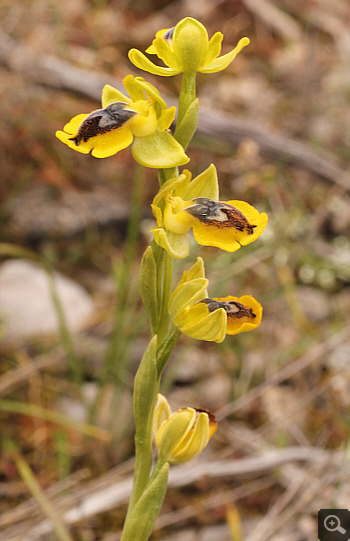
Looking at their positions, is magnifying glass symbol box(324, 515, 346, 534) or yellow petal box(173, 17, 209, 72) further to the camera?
magnifying glass symbol box(324, 515, 346, 534)

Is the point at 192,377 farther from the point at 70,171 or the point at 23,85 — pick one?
the point at 23,85

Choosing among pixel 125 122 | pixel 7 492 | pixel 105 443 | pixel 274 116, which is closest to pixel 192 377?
pixel 105 443

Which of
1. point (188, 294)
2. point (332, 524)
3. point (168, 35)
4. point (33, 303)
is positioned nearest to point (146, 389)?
point (188, 294)

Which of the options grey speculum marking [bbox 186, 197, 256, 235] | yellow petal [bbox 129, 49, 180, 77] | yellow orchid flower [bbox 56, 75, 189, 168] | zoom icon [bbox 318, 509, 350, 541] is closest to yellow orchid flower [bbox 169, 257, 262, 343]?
grey speculum marking [bbox 186, 197, 256, 235]

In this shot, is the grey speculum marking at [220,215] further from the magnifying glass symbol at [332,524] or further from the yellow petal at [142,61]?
the magnifying glass symbol at [332,524]

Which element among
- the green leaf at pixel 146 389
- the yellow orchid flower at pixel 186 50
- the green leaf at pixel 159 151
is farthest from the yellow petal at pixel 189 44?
the green leaf at pixel 146 389

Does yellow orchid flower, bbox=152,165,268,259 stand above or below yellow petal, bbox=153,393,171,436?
above

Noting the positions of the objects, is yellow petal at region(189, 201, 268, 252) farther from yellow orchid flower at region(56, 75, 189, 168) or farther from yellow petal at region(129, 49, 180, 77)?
yellow petal at region(129, 49, 180, 77)
